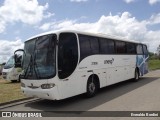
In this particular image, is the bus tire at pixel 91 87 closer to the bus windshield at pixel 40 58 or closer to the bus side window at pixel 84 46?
the bus side window at pixel 84 46

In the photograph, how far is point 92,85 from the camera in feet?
43.4

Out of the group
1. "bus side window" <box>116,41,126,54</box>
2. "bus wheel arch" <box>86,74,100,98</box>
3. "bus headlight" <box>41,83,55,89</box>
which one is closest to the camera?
"bus headlight" <box>41,83,55,89</box>

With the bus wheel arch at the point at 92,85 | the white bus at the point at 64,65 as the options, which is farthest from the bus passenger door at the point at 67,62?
the bus wheel arch at the point at 92,85

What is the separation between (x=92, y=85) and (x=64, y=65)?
9.26ft

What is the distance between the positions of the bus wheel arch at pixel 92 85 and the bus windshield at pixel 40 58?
283 cm

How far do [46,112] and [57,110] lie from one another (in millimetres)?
493

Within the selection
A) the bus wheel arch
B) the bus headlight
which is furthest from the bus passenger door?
the bus wheel arch

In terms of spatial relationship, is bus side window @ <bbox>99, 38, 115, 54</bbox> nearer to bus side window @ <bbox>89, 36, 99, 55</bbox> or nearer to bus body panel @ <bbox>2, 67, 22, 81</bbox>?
bus side window @ <bbox>89, 36, 99, 55</bbox>

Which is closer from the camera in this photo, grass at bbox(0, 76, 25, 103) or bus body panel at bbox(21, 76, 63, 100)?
bus body panel at bbox(21, 76, 63, 100)

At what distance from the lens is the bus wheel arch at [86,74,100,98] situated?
12857 millimetres

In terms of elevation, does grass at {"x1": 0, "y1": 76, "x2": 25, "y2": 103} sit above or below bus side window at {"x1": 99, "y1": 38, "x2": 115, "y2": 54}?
below

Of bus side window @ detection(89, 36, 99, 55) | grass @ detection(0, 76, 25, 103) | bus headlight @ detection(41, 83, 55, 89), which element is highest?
bus side window @ detection(89, 36, 99, 55)

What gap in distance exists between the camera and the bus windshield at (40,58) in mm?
10664

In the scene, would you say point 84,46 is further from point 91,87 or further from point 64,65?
point 64,65
